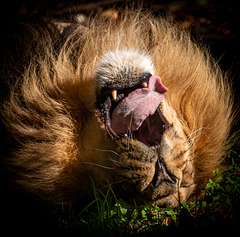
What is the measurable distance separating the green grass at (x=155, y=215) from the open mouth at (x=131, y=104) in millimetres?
313

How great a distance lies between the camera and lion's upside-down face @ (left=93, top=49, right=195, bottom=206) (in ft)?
4.35

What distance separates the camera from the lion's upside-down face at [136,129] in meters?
1.33

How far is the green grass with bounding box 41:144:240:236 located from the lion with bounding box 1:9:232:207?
6 centimetres

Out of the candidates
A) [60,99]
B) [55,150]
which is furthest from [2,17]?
[55,150]

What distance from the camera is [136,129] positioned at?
143 cm

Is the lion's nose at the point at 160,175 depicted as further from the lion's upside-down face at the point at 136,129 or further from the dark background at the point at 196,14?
the dark background at the point at 196,14

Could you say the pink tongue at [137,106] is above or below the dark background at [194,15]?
below

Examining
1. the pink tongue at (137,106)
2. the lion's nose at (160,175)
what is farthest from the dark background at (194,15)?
the lion's nose at (160,175)

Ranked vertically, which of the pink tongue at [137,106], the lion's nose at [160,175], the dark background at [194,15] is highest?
the dark background at [194,15]

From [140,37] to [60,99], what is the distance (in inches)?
23.4

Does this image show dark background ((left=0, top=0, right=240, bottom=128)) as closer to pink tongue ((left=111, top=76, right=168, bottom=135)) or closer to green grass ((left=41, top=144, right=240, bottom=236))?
green grass ((left=41, top=144, right=240, bottom=236))

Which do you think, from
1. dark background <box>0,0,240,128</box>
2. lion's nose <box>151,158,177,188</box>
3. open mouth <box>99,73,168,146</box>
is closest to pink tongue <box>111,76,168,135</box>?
open mouth <box>99,73,168,146</box>

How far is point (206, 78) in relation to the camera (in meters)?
1.69

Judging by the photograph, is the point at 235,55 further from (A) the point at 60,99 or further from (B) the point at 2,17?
(B) the point at 2,17
